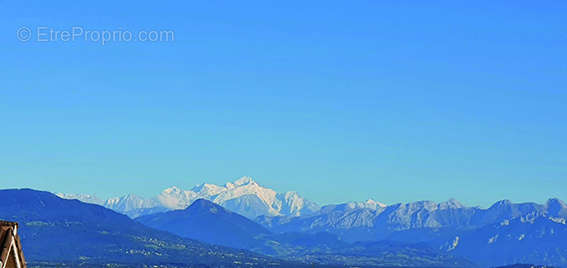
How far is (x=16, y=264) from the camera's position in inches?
818

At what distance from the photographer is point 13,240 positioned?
67.6 feet

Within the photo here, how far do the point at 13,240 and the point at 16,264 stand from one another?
0.57m
